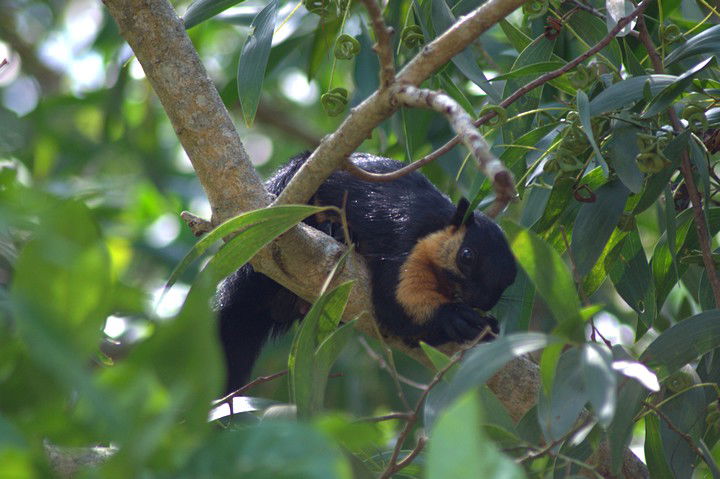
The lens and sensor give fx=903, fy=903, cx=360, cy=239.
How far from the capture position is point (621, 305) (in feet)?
15.2

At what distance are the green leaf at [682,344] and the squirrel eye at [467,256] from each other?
102 centimetres

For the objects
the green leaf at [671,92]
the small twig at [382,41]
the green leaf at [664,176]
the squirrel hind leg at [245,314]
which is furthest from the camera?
the squirrel hind leg at [245,314]

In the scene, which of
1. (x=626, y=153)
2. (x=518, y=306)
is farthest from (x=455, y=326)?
(x=626, y=153)

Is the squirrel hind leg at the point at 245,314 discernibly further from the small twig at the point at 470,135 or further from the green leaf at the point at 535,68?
the small twig at the point at 470,135

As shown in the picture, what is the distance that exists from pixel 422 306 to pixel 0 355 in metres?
1.89

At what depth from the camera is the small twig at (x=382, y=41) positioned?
58.2 inches

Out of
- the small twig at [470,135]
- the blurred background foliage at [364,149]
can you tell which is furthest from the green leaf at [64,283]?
the small twig at [470,135]

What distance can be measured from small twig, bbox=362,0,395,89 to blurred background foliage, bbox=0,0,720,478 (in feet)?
1.30

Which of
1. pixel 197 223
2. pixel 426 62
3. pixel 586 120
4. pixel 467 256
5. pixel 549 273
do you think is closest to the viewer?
pixel 549 273

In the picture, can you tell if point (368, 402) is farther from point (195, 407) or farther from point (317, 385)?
point (195, 407)

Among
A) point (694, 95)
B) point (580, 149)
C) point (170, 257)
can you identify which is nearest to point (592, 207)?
point (580, 149)

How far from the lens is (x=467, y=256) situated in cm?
287

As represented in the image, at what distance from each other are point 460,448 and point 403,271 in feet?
6.50

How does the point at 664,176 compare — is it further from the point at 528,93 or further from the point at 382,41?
the point at 382,41
